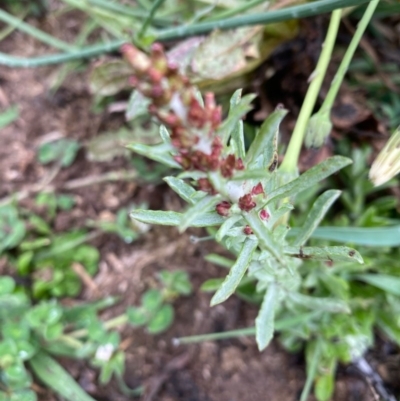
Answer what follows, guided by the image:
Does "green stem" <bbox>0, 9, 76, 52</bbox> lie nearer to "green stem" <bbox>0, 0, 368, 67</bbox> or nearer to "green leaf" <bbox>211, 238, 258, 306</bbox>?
"green stem" <bbox>0, 0, 368, 67</bbox>

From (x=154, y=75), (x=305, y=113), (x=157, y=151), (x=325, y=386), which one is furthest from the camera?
(x=325, y=386)

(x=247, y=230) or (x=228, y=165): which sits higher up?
(x=228, y=165)

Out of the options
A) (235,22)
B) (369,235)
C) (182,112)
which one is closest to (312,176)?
(182,112)

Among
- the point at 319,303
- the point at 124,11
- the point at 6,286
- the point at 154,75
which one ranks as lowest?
the point at 319,303

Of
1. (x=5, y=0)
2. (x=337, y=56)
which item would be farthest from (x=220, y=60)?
(x=5, y=0)

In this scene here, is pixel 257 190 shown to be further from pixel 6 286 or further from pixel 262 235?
pixel 6 286

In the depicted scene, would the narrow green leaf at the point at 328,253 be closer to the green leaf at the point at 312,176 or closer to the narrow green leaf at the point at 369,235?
the green leaf at the point at 312,176

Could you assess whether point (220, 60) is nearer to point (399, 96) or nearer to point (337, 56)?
point (337, 56)

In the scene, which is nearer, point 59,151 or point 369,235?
point 369,235
